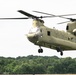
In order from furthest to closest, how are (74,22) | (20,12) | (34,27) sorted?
(74,22) → (34,27) → (20,12)

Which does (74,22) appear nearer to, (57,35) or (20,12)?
(57,35)

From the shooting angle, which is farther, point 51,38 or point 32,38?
point 51,38

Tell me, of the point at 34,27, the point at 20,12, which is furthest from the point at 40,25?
the point at 20,12

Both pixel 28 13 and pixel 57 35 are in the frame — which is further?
pixel 57 35

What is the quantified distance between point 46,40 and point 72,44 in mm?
6933

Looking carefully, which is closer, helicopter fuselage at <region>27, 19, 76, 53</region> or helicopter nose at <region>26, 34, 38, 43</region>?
helicopter nose at <region>26, 34, 38, 43</region>

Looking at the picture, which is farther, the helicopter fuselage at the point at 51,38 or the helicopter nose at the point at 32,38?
the helicopter fuselage at the point at 51,38

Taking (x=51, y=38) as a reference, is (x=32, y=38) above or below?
above

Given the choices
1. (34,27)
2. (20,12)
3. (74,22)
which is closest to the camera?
(20,12)

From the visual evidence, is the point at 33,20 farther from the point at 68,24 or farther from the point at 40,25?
the point at 68,24

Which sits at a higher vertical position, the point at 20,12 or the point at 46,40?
the point at 20,12

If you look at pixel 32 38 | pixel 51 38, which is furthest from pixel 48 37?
pixel 32 38

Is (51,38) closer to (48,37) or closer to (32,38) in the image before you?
(48,37)

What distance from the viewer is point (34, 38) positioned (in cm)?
8088
